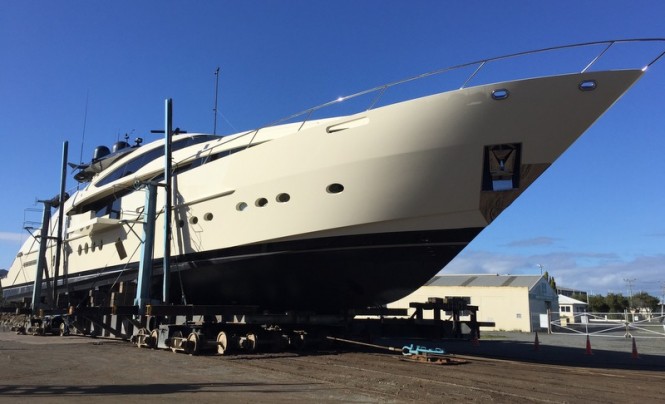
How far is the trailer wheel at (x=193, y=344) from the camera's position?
959 cm

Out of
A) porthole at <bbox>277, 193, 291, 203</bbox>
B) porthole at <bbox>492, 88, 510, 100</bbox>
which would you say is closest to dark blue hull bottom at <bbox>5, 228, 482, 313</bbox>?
porthole at <bbox>277, 193, 291, 203</bbox>

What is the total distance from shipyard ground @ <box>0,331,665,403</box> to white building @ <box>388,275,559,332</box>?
65.4 feet

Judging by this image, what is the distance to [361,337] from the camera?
451 inches

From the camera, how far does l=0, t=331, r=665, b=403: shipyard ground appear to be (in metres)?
5.76

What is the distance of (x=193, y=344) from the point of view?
9.70 metres

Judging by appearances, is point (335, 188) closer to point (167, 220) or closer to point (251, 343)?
point (251, 343)

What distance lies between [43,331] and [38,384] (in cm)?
1060

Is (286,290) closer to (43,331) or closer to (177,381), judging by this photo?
(177,381)

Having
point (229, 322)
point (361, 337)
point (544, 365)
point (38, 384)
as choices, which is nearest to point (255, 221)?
point (229, 322)

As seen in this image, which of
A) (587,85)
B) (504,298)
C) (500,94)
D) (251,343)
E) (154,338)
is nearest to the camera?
(587,85)

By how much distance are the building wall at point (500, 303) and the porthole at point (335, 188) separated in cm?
2098

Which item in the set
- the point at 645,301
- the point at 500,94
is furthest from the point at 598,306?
the point at 500,94

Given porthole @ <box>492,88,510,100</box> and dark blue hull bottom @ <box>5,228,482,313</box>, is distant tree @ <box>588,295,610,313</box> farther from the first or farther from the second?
porthole @ <box>492,88,510,100</box>

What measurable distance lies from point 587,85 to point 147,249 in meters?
9.30
